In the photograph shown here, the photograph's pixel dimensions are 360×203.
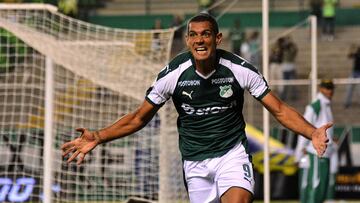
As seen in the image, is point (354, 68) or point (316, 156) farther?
point (354, 68)

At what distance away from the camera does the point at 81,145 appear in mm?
7648

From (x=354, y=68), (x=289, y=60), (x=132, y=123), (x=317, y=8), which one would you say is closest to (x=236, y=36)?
(x=289, y=60)

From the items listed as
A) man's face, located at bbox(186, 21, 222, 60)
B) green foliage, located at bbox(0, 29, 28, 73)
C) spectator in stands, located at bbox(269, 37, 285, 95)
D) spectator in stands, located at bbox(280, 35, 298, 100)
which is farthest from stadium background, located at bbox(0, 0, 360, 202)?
man's face, located at bbox(186, 21, 222, 60)

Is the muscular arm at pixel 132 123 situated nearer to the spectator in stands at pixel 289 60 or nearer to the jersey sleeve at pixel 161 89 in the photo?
the jersey sleeve at pixel 161 89

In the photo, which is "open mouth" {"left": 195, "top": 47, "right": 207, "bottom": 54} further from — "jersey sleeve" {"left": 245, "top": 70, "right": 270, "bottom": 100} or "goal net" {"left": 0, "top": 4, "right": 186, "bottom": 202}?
"goal net" {"left": 0, "top": 4, "right": 186, "bottom": 202}

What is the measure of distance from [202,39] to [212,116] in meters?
0.62

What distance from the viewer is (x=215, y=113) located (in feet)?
25.6

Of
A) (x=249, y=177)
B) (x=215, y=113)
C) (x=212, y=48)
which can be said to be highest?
(x=212, y=48)

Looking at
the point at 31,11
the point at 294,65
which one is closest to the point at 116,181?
the point at 31,11

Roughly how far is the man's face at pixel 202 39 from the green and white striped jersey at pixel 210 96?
19cm

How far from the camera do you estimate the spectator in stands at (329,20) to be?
1110 inches

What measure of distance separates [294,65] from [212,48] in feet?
59.2

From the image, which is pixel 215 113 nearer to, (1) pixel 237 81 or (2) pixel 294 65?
(1) pixel 237 81

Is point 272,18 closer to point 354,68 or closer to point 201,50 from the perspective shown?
point 354,68
